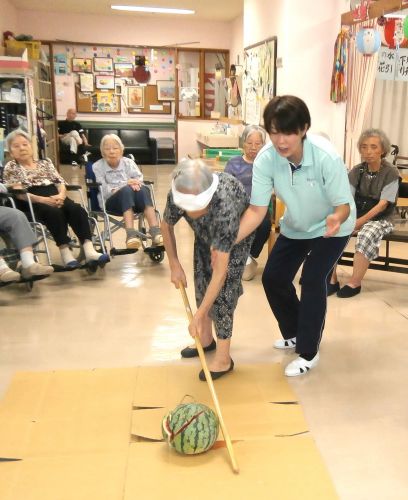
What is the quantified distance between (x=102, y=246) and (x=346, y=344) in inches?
76.3

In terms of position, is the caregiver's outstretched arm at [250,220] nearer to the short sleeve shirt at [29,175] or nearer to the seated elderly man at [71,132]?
the short sleeve shirt at [29,175]

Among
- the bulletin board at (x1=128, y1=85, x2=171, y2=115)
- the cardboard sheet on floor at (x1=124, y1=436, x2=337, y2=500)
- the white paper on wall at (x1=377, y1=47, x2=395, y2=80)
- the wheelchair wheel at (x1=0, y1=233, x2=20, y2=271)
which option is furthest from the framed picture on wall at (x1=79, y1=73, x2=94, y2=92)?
the cardboard sheet on floor at (x1=124, y1=436, x2=337, y2=500)

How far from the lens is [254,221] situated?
2297 mm

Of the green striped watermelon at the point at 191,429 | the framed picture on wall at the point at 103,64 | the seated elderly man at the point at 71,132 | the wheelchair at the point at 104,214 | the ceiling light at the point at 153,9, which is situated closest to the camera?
the green striped watermelon at the point at 191,429

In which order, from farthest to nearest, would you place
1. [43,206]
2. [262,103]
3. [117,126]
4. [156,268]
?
[117,126]
[262,103]
[156,268]
[43,206]

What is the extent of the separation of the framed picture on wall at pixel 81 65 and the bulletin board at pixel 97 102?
0.36 metres

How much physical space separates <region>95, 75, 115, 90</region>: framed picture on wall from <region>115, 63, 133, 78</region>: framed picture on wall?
0.15 m

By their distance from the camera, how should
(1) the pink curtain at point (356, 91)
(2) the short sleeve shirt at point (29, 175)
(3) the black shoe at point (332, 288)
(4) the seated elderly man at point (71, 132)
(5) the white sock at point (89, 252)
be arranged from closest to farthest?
1. (3) the black shoe at point (332, 288)
2. (5) the white sock at point (89, 252)
3. (2) the short sleeve shirt at point (29, 175)
4. (1) the pink curtain at point (356, 91)
5. (4) the seated elderly man at point (71, 132)

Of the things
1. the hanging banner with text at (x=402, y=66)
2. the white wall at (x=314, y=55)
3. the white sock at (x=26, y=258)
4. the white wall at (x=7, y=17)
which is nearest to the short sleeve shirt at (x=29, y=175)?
the white sock at (x=26, y=258)

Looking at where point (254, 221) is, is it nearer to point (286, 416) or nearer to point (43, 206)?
point (286, 416)

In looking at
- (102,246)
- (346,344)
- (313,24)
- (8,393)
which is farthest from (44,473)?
(313,24)

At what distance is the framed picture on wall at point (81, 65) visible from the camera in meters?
11.2

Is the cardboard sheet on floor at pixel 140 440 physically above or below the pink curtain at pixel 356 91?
below

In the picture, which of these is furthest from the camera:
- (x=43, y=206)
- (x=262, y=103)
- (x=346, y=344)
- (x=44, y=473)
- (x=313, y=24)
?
(x=262, y=103)
